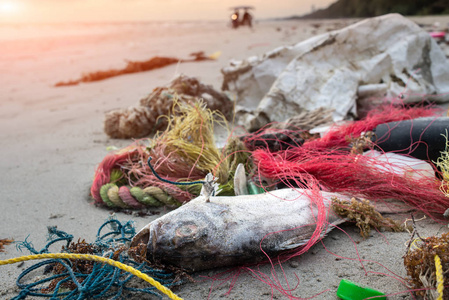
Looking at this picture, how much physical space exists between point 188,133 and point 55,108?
16.3 ft

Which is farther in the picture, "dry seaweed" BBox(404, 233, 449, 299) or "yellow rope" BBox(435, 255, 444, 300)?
"dry seaweed" BBox(404, 233, 449, 299)

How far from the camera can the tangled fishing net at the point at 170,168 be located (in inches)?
129

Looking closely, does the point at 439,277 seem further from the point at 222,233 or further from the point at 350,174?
the point at 350,174

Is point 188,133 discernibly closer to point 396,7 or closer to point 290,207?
point 290,207

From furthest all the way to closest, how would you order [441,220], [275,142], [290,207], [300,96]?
[300,96] → [275,142] → [441,220] → [290,207]

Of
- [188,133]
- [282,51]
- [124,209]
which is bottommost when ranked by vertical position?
[124,209]

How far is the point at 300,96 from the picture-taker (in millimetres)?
5273

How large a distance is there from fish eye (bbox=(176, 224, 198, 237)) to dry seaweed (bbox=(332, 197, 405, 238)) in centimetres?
111

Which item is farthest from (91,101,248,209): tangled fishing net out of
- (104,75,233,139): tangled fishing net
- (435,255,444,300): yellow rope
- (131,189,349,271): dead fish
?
(435,255,444,300): yellow rope

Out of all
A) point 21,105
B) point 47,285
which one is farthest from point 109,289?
point 21,105

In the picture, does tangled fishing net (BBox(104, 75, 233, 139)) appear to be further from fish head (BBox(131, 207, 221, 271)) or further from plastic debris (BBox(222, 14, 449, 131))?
fish head (BBox(131, 207, 221, 271))

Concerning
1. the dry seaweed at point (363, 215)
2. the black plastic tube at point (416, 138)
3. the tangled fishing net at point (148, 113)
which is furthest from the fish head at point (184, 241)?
the tangled fishing net at point (148, 113)

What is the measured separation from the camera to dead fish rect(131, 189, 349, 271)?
86.0 inches

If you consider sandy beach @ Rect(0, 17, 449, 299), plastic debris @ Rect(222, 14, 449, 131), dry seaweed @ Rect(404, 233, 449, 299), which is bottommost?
sandy beach @ Rect(0, 17, 449, 299)
